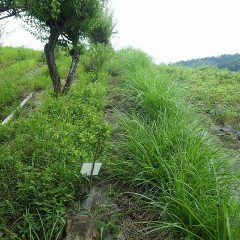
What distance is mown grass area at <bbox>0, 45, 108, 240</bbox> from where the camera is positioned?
273 centimetres

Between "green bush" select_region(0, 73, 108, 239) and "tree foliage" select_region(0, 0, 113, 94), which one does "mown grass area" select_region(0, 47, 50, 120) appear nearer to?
"tree foliage" select_region(0, 0, 113, 94)

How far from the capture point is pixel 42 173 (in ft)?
10.5

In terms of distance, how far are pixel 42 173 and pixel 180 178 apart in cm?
138

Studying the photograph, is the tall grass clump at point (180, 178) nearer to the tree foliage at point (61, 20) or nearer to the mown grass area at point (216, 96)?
the mown grass area at point (216, 96)

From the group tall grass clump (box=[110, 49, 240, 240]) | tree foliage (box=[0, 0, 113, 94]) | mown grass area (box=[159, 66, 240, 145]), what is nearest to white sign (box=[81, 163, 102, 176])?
tall grass clump (box=[110, 49, 240, 240])

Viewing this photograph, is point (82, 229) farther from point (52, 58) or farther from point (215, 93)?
point (215, 93)

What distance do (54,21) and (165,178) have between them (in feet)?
17.2

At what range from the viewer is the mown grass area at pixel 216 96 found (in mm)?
5824

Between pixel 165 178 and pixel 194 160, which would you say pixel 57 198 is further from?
pixel 194 160

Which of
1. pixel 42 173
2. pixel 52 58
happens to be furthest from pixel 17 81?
pixel 42 173

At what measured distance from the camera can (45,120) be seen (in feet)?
15.8

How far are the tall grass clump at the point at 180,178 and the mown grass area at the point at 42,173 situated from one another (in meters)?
0.48

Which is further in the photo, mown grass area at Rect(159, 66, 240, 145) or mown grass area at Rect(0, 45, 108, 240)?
mown grass area at Rect(159, 66, 240, 145)

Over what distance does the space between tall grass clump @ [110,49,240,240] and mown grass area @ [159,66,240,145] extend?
139 cm
